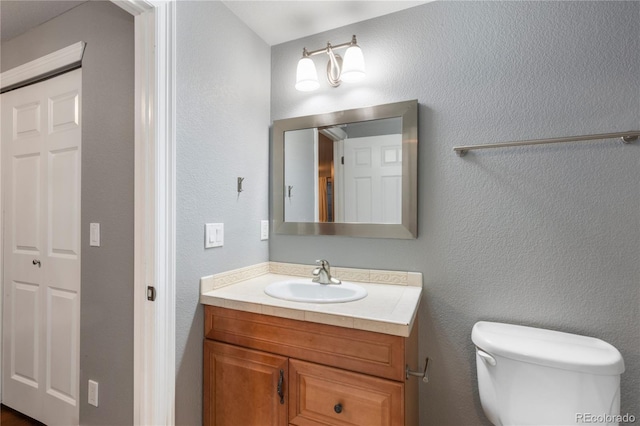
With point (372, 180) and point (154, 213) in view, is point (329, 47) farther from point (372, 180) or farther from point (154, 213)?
point (154, 213)

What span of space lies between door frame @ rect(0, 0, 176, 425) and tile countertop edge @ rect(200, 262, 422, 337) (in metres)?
0.22

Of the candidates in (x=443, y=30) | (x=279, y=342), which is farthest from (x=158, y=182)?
(x=443, y=30)

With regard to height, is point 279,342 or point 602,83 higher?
point 602,83

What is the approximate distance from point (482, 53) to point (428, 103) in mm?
309

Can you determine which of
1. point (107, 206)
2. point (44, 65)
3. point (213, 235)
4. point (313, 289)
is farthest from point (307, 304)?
point (44, 65)

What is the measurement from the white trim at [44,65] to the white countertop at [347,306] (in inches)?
52.2

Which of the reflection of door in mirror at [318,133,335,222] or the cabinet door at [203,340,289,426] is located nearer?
the cabinet door at [203,340,289,426]

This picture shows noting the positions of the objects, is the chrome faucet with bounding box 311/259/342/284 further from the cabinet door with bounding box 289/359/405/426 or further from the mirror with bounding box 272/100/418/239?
the cabinet door with bounding box 289/359/405/426

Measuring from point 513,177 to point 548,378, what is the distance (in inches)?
31.2

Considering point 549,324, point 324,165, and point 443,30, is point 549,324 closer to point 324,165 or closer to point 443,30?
point 324,165

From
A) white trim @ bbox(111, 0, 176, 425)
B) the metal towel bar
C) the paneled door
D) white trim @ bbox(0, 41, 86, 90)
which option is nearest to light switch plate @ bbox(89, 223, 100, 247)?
the paneled door

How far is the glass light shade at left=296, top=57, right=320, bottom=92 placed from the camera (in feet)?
5.40

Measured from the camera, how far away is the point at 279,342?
1221 millimetres

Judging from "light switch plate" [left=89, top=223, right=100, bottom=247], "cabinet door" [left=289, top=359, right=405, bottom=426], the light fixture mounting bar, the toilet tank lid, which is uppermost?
the light fixture mounting bar
